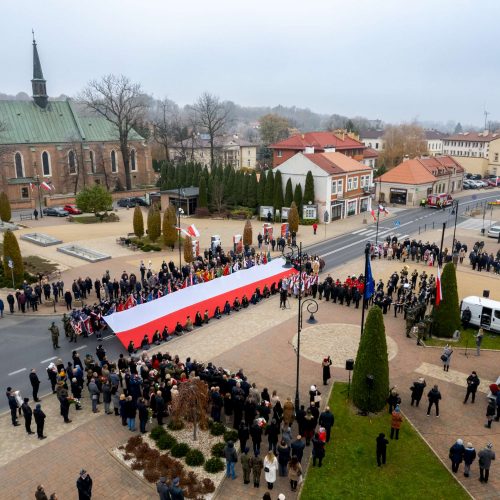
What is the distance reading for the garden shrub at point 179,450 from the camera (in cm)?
1529

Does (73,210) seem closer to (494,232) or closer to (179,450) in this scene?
(494,232)

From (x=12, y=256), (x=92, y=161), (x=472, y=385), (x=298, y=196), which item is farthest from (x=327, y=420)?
(x=92, y=161)

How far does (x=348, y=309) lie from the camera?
28797 mm

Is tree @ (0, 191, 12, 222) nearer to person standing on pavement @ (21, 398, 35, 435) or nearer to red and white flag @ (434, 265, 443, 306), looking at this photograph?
person standing on pavement @ (21, 398, 35, 435)

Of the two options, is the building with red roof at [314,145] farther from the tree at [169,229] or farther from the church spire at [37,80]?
the church spire at [37,80]

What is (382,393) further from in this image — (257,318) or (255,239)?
(255,239)

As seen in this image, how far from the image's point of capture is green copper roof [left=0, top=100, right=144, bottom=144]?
67.1 metres

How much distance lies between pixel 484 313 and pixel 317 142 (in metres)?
51.3

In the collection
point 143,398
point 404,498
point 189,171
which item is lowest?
point 404,498

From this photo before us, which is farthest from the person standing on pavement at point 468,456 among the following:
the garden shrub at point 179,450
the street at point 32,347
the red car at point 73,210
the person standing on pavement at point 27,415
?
the red car at point 73,210

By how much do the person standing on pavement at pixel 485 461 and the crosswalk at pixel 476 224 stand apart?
42.4m

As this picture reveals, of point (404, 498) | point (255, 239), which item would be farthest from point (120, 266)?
point (404, 498)

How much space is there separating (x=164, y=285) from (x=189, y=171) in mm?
36609

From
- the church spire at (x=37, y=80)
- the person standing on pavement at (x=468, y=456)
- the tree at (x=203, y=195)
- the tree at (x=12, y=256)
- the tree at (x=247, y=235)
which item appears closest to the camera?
the person standing on pavement at (x=468, y=456)
